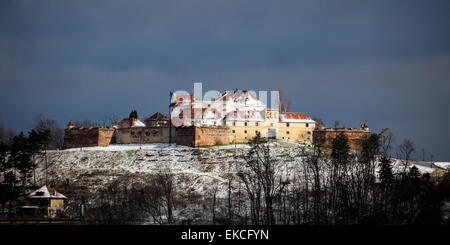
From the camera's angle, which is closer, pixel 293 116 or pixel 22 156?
pixel 22 156

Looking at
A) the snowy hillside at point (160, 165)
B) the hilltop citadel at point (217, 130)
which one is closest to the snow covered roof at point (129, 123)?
the hilltop citadel at point (217, 130)

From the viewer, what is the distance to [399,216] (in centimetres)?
5241

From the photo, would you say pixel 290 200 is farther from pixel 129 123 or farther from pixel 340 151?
pixel 129 123

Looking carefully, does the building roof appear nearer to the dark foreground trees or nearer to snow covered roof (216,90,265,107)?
snow covered roof (216,90,265,107)

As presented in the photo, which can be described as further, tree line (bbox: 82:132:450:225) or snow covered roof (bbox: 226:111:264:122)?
snow covered roof (bbox: 226:111:264:122)

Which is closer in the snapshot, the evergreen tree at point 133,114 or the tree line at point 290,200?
the tree line at point 290,200

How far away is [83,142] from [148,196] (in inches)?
1069

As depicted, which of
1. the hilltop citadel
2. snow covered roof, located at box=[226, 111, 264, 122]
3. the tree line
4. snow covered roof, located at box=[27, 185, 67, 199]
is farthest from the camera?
snow covered roof, located at box=[226, 111, 264, 122]

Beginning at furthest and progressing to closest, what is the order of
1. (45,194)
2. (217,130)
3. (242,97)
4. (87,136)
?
1. (242,97)
2. (87,136)
3. (217,130)
4. (45,194)

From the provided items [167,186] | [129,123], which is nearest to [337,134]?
[167,186]

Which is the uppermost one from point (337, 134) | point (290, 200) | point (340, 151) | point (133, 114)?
point (133, 114)

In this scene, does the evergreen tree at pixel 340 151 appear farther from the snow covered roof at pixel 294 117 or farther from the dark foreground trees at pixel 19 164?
the dark foreground trees at pixel 19 164

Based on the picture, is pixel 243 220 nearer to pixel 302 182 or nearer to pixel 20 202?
pixel 302 182

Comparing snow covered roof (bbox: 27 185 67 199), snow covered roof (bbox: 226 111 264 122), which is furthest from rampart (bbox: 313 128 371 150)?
snow covered roof (bbox: 27 185 67 199)
